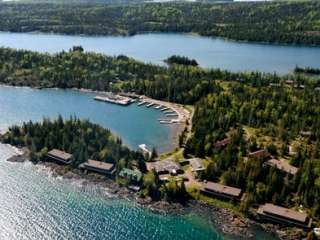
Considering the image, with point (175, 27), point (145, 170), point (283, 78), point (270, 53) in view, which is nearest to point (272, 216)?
point (145, 170)

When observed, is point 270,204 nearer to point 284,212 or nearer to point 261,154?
point 284,212

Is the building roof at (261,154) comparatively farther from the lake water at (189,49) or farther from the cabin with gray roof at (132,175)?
the lake water at (189,49)

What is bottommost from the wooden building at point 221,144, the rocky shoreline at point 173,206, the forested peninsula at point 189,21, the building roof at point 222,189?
the rocky shoreline at point 173,206

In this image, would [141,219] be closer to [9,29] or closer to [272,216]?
[272,216]

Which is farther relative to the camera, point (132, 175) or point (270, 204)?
point (132, 175)

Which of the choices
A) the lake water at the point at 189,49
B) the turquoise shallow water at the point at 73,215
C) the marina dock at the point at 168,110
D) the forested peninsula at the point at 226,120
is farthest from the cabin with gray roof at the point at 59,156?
the lake water at the point at 189,49

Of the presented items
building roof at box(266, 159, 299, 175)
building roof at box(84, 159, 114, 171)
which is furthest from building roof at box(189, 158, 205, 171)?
building roof at box(84, 159, 114, 171)

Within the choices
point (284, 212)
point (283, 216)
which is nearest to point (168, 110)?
point (284, 212)
